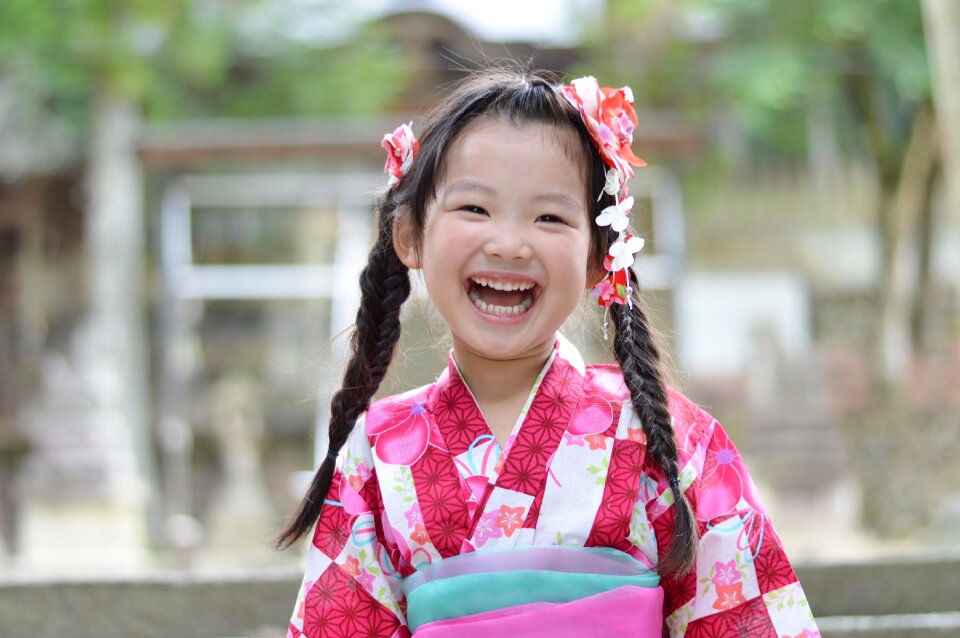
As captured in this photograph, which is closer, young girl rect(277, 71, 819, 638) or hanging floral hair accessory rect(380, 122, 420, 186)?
young girl rect(277, 71, 819, 638)

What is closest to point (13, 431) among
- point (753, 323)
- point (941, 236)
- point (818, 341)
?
point (753, 323)

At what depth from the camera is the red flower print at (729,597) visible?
1.74m

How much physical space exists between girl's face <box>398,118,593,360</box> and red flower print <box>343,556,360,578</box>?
1.25 feet

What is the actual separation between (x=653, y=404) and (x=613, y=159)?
0.38 metres

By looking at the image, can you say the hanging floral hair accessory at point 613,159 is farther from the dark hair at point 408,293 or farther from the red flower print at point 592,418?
the red flower print at point 592,418

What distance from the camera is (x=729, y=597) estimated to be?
5.71 feet

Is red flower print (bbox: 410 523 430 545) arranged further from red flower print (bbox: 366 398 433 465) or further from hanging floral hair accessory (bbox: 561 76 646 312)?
hanging floral hair accessory (bbox: 561 76 646 312)

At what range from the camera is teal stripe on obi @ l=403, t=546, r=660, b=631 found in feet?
5.42

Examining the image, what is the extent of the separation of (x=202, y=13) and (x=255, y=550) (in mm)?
5732

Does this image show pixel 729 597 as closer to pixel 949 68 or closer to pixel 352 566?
pixel 352 566

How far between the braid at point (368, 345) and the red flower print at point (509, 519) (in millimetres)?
316

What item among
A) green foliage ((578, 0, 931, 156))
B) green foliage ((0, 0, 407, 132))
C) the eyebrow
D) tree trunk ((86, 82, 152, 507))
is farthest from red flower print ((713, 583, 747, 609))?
green foliage ((0, 0, 407, 132))

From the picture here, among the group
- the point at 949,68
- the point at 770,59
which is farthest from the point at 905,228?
the point at 949,68

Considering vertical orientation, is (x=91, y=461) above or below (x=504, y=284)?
below
